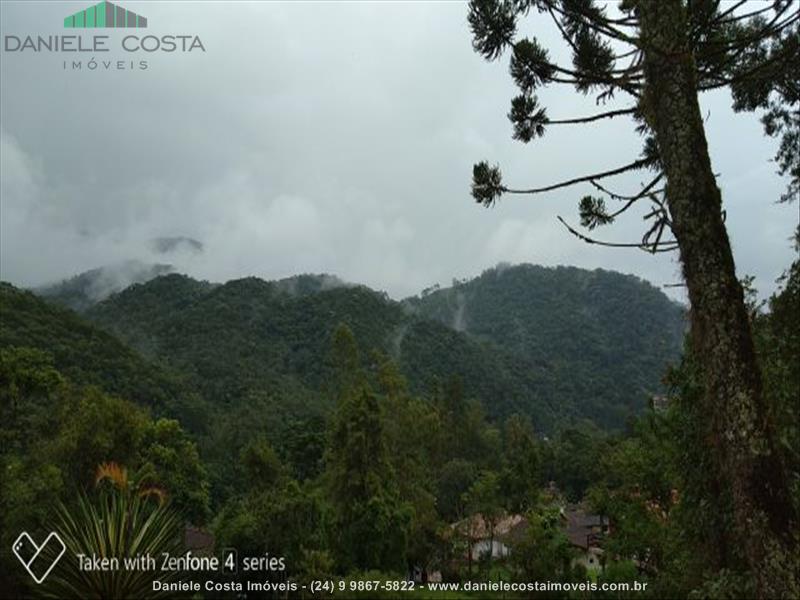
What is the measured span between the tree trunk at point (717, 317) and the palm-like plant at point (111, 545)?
4.92m

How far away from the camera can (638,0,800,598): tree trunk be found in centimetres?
340

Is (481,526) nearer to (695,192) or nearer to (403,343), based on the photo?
(695,192)

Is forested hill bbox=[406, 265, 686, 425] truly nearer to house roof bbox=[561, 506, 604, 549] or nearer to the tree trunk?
house roof bbox=[561, 506, 604, 549]

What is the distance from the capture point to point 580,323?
349ft

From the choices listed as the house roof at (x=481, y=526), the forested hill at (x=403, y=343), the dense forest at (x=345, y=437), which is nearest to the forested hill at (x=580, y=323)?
the forested hill at (x=403, y=343)

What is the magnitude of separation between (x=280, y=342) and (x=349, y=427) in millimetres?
53389

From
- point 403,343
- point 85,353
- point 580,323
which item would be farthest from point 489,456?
point 580,323

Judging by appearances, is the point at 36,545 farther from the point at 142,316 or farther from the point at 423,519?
the point at 142,316

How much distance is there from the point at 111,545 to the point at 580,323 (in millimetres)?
106610

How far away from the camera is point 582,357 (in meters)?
96.4

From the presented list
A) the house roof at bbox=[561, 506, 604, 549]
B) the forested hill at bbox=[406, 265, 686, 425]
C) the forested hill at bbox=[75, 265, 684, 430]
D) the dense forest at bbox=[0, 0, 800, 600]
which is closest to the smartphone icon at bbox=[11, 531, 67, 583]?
the dense forest at bbox=[0, 0, 800, 600]

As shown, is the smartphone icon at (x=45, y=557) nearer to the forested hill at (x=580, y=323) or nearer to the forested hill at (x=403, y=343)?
the forested hill at (x=403, y=343)

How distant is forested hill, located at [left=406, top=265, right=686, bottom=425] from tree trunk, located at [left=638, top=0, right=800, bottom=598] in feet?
254

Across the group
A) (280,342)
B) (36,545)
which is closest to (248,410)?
(280,342)
